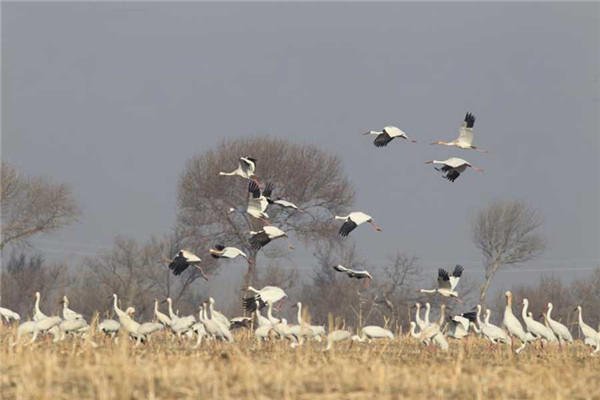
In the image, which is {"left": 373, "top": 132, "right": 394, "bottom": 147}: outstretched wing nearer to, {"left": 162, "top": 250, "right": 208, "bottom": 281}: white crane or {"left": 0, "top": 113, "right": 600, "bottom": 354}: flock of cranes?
{"left": 0, "top": 113, "right": 600, "bottom": 354}: flock of cranes

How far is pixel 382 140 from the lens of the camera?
24125mm

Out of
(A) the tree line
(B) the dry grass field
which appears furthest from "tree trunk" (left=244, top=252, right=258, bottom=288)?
(B) the dry grass field

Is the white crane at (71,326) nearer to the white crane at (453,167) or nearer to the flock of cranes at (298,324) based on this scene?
the flock of cranes at (298,324)

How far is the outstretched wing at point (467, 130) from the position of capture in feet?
80.0

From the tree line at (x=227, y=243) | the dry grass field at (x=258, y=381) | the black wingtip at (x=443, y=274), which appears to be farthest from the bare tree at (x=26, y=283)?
the dry grass field at (x=258, y=381)

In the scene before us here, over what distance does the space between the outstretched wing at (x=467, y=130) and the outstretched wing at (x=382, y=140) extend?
165 cm

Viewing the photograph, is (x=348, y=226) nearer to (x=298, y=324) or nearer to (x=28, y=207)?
(x=298, y=324)

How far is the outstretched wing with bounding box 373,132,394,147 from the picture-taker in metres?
24.0

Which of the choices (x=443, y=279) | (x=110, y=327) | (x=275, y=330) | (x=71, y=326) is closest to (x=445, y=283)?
(x=443, y=279)

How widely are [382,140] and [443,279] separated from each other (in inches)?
149

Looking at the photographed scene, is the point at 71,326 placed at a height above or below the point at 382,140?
below

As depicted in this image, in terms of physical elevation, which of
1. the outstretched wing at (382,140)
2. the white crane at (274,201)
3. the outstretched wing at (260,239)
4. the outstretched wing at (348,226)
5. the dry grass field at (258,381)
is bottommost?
the dry grass field at (258,381)

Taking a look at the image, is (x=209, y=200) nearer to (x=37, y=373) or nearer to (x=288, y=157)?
(x=288, y=157)

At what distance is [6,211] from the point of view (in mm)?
50906
